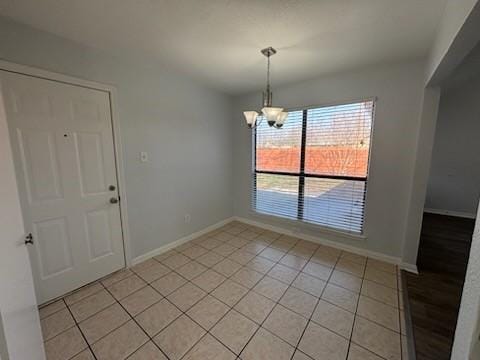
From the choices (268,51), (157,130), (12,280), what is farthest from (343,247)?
(12,280)

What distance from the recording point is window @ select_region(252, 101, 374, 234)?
259 cm

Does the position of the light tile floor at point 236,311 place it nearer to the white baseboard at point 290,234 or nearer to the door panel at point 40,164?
the white baseboard at point 290,234

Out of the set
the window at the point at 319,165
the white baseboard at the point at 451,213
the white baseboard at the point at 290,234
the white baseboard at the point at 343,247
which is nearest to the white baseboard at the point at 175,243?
the white baseboard at the point at 290,234

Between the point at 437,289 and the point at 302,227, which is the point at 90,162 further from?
the point at 437,289

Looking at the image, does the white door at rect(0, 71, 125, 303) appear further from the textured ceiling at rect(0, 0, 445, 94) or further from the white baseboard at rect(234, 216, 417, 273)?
the white baseboard at rect(234, 216, 417, 273)

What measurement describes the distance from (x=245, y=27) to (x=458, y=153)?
5227mm

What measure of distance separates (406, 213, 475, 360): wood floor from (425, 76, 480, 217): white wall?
103cm

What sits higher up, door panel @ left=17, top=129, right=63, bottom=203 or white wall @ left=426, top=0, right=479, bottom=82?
white wall @ left=426, top=0, right=479, bottom=82

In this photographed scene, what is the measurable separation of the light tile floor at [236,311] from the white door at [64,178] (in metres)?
0.32

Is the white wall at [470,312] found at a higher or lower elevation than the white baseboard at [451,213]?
higher

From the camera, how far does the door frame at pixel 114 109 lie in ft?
5.26

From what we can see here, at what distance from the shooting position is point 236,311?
177cm

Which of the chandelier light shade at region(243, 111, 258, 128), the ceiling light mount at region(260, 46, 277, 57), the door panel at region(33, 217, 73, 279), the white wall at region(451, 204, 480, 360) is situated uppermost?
the ceiling light mount at region(260, 46, 277, 57)

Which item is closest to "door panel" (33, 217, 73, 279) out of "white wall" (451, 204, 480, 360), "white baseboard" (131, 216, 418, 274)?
"white baseboard" (131, 216, 418, 274)
